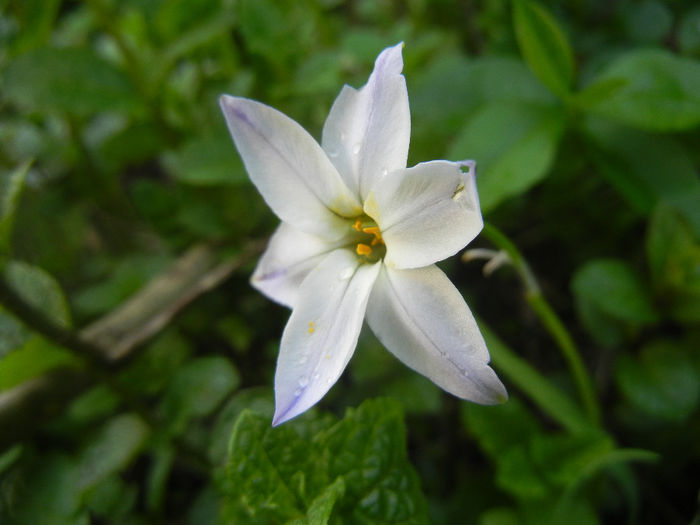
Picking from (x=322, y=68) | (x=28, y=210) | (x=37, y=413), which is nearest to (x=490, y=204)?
(x=322, y=68)

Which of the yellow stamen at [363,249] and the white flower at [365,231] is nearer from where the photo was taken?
the white flower at [365,231]

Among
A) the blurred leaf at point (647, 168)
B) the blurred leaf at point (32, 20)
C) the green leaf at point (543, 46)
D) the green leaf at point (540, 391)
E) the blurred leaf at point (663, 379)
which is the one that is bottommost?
the blurred leaf at point (663, 379)

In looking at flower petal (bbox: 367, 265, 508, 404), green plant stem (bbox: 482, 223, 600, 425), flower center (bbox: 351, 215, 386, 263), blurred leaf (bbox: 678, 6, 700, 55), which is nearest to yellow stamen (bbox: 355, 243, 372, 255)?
flower center (bbox: 351, 215, 386, 263)

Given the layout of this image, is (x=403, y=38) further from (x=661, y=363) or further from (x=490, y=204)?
(x=661, y=363)

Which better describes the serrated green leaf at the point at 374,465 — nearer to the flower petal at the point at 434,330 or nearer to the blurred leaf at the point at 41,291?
the flower petal at the point at 434,330

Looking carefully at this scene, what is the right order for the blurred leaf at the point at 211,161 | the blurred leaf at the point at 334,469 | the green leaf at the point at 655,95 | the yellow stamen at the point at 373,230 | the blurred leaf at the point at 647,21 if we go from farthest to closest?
the blurred leaf at the point at 647,21, the blurred leaf at the point at 211,161, the green leaf at the point at 655,95, the yellow stamen at the point at 373,230, the blurred leaf at the point at 334,469

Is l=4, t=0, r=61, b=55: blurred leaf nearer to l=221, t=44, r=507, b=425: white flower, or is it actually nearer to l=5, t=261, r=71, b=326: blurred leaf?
l=5, t=261, r=71, b=326: blurred leaf

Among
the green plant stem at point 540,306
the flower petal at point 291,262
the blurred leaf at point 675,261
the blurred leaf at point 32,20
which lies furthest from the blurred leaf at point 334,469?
the blurred leaf at point 32,20

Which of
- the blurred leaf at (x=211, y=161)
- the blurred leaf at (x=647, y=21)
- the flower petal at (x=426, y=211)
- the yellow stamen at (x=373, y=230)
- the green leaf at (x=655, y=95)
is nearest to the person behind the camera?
the flower petal at (x=426, y=211)
